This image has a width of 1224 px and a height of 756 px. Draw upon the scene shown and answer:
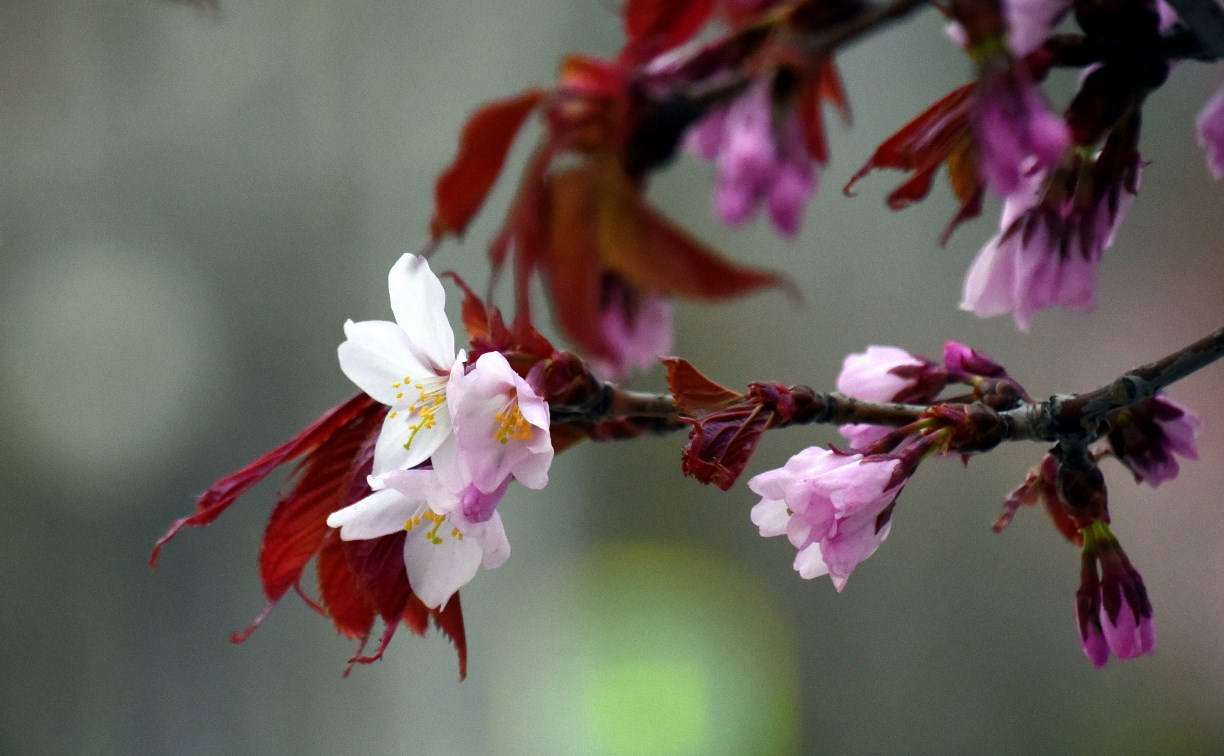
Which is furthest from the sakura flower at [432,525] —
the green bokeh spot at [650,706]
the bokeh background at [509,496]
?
the green bokeh spot at [650,706]

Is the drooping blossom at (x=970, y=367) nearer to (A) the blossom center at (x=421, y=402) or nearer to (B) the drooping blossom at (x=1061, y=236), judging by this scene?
(B) the drooping blossom at (x=1061, y=236)

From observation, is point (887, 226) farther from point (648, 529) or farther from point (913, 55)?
point (648, 529)

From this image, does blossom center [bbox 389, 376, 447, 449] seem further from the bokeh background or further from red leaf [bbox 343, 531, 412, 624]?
the bokeh background

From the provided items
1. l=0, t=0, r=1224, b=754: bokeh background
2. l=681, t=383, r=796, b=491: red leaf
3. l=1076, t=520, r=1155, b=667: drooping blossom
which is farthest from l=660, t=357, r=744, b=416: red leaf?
l=0, t=0, r=1224, b=754: bokeh background

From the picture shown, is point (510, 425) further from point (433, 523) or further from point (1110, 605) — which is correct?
point (1110, 605)

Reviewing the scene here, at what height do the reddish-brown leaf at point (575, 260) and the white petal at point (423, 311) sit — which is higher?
the white petal at point (423, 311)

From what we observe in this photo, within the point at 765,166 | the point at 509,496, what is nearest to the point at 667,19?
the point at 765,166
